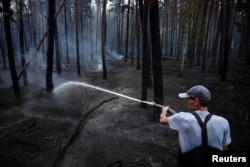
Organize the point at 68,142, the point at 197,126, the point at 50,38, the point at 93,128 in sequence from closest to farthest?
the point at 197,126 < the point at 68,142 < the point at 93,128 < the point at 50,38

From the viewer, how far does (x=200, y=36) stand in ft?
57.0

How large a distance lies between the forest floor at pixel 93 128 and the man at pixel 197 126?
1394 millimetres

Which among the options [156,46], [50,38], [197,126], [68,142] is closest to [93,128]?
[68,142]

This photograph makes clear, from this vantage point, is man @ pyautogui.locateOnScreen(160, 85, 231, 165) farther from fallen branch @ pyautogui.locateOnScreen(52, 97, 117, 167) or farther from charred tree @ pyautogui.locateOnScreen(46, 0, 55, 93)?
charred tree @ pyautogui.locateOnScreen(46, 0, 55, 93)

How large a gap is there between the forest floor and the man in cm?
139

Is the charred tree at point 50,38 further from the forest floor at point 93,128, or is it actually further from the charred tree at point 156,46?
the charred tree at point 156,46

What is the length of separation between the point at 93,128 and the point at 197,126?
21.2 feet

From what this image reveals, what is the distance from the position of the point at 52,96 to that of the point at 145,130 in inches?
263

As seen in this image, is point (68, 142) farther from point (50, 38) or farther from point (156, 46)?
point (50, 38)

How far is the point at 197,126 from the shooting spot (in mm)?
2914

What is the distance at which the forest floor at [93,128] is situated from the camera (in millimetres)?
6747

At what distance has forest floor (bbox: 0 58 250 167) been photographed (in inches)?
266

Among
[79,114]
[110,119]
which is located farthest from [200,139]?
[79,114]

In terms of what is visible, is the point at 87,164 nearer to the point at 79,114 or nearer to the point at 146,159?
the point at 146,159
